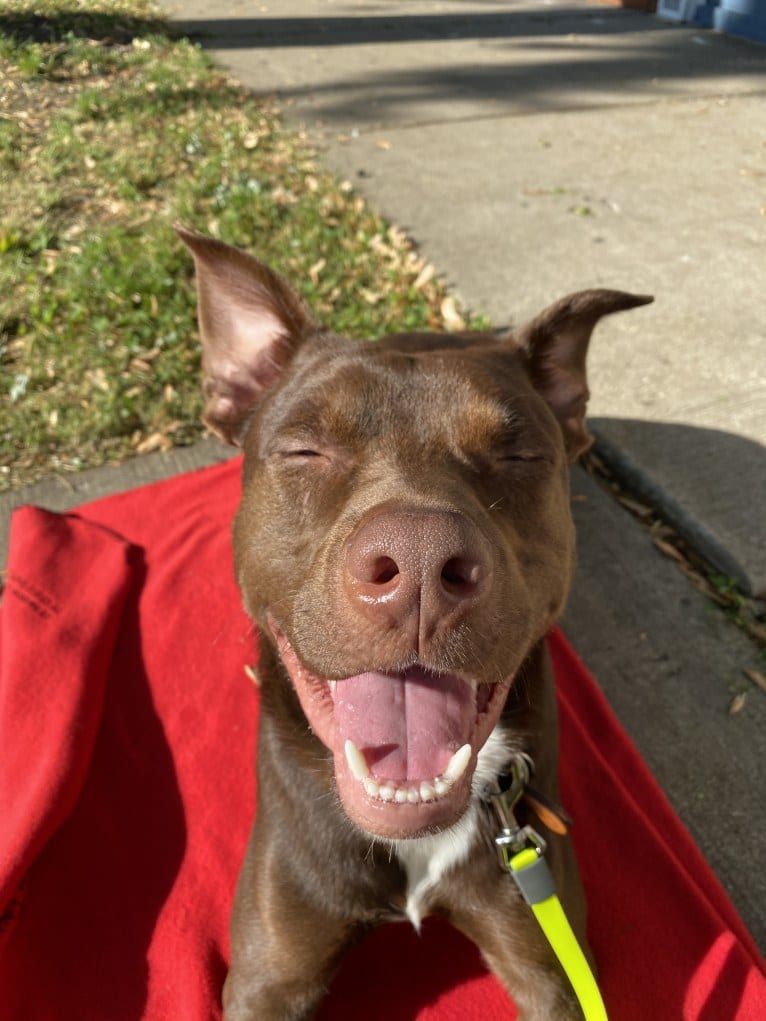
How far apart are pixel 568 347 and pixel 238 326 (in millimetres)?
1095

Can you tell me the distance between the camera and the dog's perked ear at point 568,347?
266cm

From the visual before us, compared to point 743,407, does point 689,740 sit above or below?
below

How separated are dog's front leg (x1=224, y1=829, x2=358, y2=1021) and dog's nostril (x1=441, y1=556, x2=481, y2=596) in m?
1.10

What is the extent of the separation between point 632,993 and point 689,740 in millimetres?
1004

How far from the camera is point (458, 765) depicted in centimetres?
182

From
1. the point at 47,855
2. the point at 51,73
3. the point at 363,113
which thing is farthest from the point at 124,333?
the point at 51,73

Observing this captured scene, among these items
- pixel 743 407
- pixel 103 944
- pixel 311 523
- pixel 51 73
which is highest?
pixel 51 73

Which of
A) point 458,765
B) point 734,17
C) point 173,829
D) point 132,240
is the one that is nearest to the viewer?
point 458,765

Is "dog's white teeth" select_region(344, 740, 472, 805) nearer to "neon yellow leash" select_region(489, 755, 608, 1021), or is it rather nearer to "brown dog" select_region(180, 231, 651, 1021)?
"brown dog" select_region(180, 231, 651, 1021)

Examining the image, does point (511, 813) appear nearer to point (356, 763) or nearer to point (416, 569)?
point (356, 763)

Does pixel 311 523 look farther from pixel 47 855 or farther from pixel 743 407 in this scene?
pixel 743 407

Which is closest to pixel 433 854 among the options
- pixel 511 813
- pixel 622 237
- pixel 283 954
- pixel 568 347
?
pixel 511 813

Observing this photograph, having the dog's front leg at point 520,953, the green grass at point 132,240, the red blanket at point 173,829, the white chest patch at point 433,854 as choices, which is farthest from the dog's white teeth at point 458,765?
the green grass at point 132,240

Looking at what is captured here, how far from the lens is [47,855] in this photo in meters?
2.77
